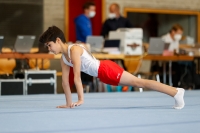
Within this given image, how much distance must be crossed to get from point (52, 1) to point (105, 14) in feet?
4.50

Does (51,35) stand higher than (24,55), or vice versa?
(51,35)

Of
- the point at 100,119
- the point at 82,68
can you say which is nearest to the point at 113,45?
the point at 82,68

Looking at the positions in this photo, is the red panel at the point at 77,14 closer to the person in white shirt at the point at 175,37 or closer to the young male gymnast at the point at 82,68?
the person in white shirt at the point at 175,37

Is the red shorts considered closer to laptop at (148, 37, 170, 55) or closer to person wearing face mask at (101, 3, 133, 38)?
laptop at (148, 37, 170, 55)

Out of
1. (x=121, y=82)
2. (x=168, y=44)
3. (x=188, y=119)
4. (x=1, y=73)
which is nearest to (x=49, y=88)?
(x=1, y=73)

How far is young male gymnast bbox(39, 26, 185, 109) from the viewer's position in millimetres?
4754

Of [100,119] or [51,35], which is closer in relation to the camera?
[100,119]

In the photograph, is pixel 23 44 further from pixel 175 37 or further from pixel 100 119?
pixel 100 119

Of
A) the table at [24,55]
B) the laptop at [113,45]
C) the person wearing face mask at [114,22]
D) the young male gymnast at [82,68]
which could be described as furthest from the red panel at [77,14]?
the young male gymnast at [82,68]

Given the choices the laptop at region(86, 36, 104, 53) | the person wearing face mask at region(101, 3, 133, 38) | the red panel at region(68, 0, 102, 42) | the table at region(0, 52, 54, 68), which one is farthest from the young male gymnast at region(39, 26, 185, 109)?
the red panel at region(68, 0, 102, 42)

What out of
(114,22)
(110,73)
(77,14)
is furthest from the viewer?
(77,14)

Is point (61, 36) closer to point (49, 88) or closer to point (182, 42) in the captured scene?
point (49, 88)

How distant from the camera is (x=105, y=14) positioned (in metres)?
12.3

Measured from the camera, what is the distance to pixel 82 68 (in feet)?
16.7
